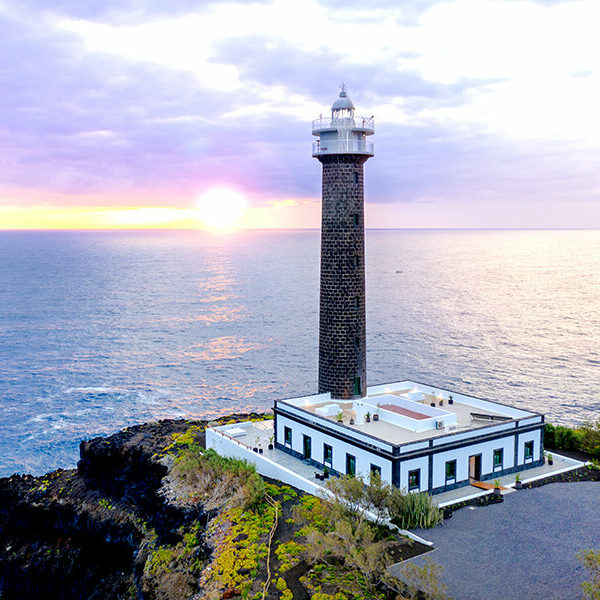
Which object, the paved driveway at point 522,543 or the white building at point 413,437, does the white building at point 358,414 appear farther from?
the paved driveway at point 522,543

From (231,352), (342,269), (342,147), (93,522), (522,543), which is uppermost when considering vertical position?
(342,147)

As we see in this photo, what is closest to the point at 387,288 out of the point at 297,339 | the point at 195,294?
the point at 195,294

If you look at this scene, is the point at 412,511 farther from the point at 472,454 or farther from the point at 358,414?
the point at 358,414

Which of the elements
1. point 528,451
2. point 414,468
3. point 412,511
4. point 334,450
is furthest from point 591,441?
point 334,450

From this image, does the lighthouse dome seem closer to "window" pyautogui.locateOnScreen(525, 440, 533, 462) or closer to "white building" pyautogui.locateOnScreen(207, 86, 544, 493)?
"white building" pyautogui.locateOnScreen(207, 86, 544, 493)

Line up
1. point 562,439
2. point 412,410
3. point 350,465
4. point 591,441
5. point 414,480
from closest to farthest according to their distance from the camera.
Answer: point 414,480
point 350,465
point 412,410
point 591,441
point 562,439

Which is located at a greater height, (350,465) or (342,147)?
(342,147)

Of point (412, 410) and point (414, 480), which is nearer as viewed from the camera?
point (414, 480)

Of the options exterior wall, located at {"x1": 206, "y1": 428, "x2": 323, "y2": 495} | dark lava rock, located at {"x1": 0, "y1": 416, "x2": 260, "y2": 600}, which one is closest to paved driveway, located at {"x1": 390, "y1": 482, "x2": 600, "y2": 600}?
exterior wall, located at {"x1": 206, "y1": 428, "x2": 323, "y2": 495}
